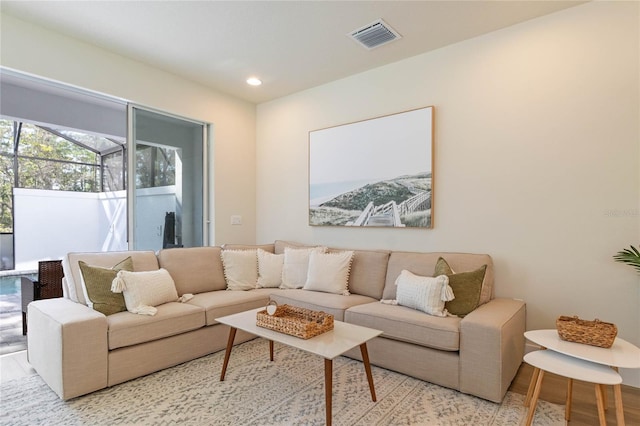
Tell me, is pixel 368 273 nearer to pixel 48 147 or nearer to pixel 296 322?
pixel 296 322

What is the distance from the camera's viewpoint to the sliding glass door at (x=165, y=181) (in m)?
3.54

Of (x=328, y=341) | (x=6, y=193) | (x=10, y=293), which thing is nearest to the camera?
(x=328, y=341)

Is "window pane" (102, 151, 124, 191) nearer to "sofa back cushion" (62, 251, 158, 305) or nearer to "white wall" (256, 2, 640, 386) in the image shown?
"sofa back cushion" (62, 251, 158, 305)

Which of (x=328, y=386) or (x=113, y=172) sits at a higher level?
(x=113, y=172)

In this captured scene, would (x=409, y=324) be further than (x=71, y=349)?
Yes

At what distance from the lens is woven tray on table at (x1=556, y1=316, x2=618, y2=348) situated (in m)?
1.79

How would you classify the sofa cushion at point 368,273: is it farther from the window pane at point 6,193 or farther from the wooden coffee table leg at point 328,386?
the window pane at point 6,193

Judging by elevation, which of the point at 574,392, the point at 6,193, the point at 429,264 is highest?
the point at 6,193

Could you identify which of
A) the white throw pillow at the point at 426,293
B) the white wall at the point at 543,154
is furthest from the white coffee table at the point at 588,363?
the white wall at the point at 543,154

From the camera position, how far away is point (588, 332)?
6.00ft

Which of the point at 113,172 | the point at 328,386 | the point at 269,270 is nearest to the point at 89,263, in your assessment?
the point at 269,270

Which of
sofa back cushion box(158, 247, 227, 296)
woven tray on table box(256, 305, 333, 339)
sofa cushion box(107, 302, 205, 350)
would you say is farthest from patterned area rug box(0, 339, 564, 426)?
sofa back cushion box(158, 247, 227, 296)

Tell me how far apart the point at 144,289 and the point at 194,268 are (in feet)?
2.32

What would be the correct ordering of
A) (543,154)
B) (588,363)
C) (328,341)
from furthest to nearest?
(543,154), (328,341), (588,363)
